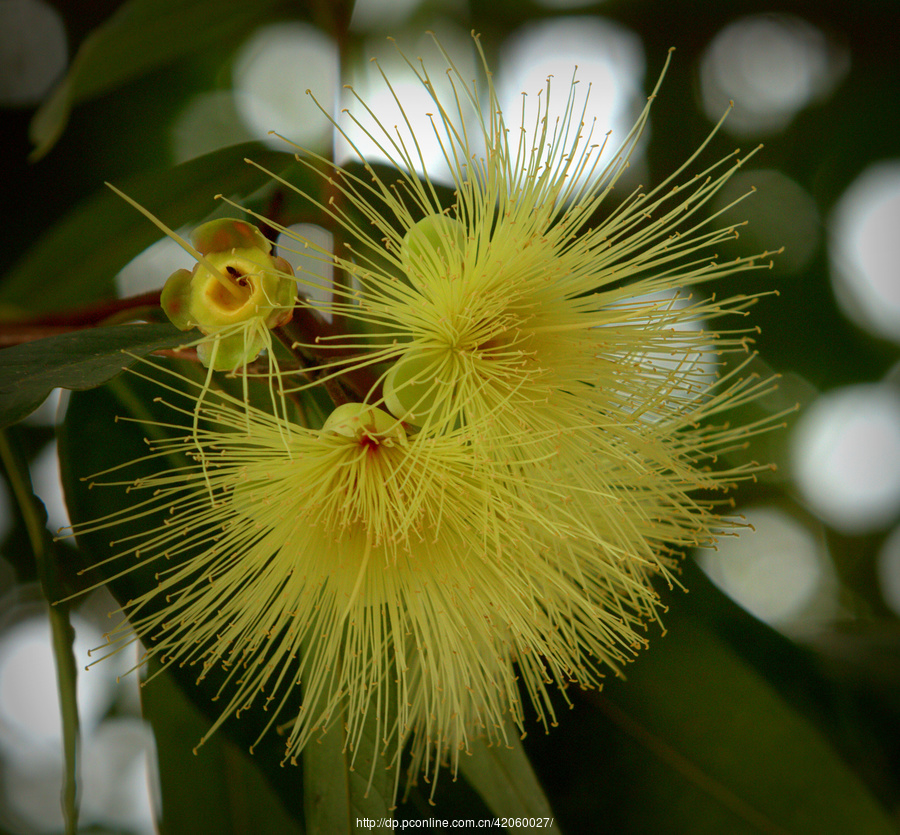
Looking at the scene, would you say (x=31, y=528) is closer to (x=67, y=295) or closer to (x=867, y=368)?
(x=67, y=295)

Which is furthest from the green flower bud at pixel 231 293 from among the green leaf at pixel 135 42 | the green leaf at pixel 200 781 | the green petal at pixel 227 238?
the green leaf at pixel 200 781

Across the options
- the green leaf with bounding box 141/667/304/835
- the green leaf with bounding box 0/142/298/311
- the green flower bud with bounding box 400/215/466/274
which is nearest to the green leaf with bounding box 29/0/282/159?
the green leaf with bounding box 0/142/298/311

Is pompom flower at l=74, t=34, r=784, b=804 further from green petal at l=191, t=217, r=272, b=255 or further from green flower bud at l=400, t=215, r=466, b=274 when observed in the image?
green petal at l=191, t=217, r=272, b=255

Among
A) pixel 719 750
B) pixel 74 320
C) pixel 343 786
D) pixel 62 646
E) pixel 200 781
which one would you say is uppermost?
pixel 74 320

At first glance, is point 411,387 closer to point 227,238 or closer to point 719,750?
point 227,238

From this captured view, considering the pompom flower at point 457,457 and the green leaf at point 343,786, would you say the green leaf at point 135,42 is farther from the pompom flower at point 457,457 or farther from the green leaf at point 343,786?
the green leaf at point 343,786

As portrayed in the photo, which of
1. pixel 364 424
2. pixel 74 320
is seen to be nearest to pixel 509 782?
pixel 364 424
